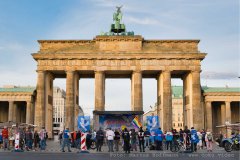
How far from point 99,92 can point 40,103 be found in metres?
9.84

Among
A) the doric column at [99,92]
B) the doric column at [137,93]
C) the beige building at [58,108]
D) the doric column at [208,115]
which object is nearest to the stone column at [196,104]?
the doric column at [208,115]

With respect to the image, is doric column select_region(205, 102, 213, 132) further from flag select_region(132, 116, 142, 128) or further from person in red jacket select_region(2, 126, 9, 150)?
person in red jacket select_region(2, 126, 9, 150)

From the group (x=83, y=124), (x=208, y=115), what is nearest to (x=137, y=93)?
(x=208, y=115)

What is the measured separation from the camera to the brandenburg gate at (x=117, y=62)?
207 ft

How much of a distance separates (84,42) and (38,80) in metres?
9.99

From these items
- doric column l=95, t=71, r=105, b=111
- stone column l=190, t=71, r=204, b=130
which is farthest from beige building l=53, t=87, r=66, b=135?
stone column l=190, t=71, r=204, b=130

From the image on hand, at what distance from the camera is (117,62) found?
211ft

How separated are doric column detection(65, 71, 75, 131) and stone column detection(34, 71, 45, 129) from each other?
4.00 metres

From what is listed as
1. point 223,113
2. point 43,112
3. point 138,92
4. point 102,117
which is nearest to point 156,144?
point 102,117

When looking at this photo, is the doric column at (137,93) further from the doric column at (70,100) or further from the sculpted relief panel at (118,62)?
the doric column at (70,100)

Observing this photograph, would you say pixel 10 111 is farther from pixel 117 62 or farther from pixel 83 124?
pixel 83 124

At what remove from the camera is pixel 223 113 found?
2879 inches

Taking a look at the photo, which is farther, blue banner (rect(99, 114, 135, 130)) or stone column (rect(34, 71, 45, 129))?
stone column (rect(34, 71, 45, 129))

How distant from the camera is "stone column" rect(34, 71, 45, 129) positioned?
62656 mm
